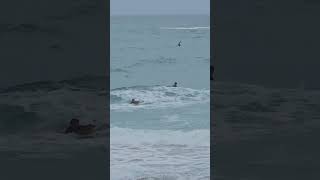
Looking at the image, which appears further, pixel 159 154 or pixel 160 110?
pixel 160 110

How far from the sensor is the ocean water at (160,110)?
4.62 m

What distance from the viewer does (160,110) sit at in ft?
29.2

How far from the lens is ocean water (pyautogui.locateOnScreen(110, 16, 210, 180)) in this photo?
15.2ft

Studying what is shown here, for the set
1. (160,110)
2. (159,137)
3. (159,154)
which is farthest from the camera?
(160,110)
